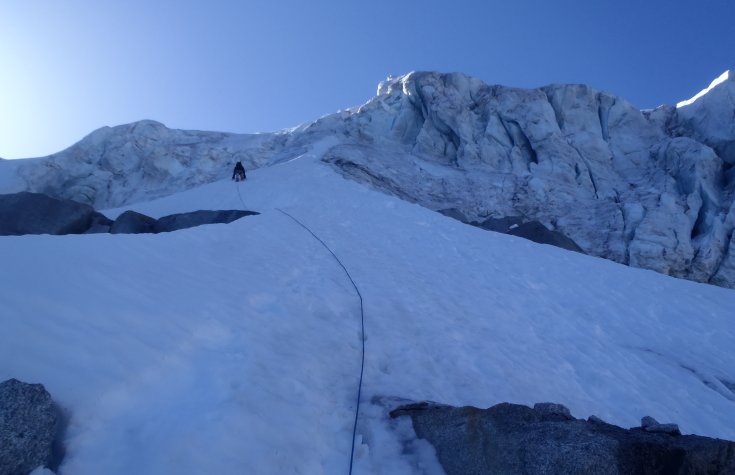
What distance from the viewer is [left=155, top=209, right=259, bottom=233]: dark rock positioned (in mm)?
16844

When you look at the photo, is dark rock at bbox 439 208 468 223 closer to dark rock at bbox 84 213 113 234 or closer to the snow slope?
the snow slope

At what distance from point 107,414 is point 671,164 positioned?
3476 centimetres

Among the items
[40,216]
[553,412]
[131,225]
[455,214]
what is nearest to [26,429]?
[553,412]

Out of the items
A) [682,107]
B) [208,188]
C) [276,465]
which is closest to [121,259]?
[276,465]

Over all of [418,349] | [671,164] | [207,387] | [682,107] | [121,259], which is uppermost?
[682,107]

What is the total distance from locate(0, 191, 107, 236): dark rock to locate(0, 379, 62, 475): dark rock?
1538cm

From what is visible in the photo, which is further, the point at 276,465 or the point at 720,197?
the point at 720,197

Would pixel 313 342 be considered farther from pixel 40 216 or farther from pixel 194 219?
pixel 40 216

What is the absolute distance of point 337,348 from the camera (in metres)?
6.46

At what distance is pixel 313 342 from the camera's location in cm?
645

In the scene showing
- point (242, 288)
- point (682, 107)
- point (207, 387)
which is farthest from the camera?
point (682, 107)

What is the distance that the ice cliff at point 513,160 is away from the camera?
2617 cm

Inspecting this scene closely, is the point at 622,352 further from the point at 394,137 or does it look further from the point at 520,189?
the point at 394,137

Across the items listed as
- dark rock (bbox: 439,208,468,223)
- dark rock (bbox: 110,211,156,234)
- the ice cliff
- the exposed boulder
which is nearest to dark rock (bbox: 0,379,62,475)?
the exposed boulder
